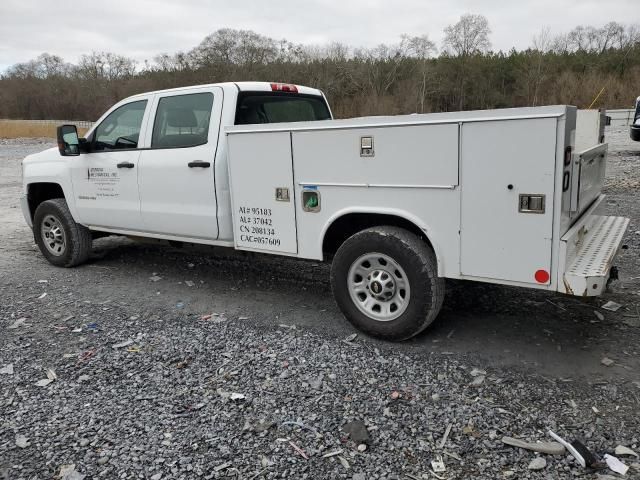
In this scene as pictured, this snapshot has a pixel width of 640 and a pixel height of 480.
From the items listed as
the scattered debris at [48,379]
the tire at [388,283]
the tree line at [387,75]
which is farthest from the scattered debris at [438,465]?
the tree line at [387,75]

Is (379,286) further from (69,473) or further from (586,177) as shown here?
(69,473)

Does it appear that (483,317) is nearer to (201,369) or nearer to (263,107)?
(201,369)

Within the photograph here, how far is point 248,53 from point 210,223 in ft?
219

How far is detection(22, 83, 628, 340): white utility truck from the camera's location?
142 inches

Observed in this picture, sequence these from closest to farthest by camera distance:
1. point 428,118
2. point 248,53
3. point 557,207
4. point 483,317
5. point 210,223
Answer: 1. point 557,207
2. point 428,118
3. point 483,317
4. point 210,223
5. point 248,53

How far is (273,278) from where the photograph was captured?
6.29m

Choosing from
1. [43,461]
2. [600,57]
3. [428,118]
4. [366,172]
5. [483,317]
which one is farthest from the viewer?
[600,57]

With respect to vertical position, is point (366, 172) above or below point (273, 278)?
above

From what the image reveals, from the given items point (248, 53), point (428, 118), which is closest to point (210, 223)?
point (428, 118)

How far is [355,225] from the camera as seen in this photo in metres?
4.80

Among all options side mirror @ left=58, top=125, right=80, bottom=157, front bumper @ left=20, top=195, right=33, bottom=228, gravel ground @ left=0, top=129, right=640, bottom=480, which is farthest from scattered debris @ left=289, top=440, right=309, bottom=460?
front bumper @ left=20, top=195, right=33, bottom=228

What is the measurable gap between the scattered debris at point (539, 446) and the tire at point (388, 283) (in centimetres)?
124

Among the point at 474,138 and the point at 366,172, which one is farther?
the point at 366,172

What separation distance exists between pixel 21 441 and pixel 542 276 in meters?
3.37
